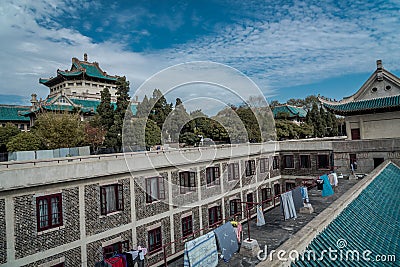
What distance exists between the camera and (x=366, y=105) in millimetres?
20297

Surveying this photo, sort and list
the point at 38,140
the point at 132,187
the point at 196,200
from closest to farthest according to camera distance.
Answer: the point at 132,187 < the point at 196,200 < the point at 38,140

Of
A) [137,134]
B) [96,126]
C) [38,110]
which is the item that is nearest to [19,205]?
[137,134]

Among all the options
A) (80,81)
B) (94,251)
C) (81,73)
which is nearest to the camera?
(94,251)

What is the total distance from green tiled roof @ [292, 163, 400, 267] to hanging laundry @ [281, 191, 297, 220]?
2090 mm

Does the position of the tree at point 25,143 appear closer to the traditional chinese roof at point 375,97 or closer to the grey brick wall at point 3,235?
the grey brick wall at point 3,235

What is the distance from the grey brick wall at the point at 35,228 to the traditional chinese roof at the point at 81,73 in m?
40.6

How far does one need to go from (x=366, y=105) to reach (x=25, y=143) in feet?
74.3

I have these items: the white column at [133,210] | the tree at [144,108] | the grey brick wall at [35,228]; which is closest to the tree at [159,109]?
the tree at [144,108]

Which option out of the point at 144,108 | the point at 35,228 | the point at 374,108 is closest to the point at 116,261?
the point at 35,228

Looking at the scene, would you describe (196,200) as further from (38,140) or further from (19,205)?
(38,140)

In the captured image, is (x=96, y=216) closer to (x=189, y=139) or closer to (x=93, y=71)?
(x=189, y=139)

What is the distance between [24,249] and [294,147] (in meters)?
20.1

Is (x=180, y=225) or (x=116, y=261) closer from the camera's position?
(x=116, y=261)

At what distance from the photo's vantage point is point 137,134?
20766 millimetres
